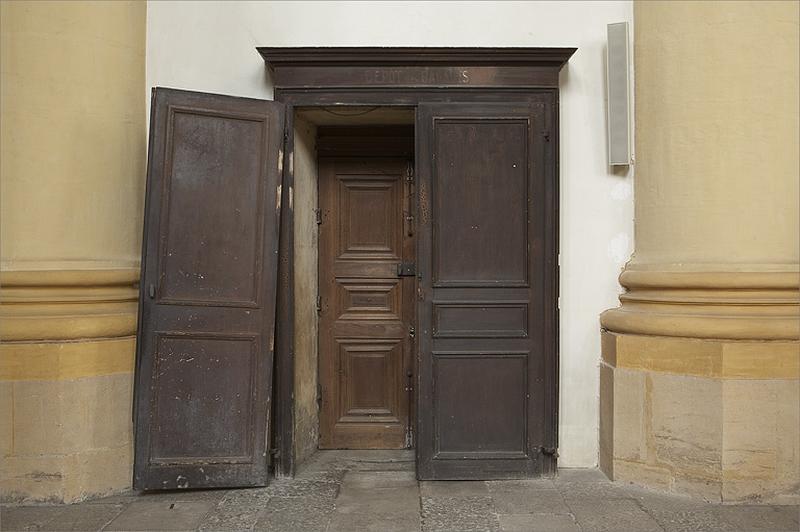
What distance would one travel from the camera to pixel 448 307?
462cm

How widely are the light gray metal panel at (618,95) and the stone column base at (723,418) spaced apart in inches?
50.7

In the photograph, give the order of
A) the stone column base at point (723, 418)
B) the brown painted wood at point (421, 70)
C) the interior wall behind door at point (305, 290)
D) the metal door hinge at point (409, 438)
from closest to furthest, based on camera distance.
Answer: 1. the stone column base at point (723, 418)
2. the brown painted wood at point (421, 70)
3. the interior wall behind door at point (305, 290)
4. the metal door hinge at point (409, 438)

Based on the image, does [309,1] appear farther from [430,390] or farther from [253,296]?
[430,390]

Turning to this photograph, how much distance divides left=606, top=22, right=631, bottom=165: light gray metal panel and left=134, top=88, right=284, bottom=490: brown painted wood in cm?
227

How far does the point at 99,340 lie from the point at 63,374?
28cm

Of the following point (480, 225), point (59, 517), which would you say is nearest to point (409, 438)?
point (480, 225)

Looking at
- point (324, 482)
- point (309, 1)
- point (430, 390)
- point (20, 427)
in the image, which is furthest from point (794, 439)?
point (20, 427)

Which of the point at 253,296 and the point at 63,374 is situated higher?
the point at 253,296

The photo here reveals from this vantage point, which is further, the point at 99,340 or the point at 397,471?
the point at 397,471

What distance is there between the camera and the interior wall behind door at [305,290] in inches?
195

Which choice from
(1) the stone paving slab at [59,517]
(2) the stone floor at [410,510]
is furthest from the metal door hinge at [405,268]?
(1) the stone paving slab at [59,517]

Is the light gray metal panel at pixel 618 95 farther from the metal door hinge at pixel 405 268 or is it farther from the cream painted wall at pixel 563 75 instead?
the metal door hinge at pixel 405 268

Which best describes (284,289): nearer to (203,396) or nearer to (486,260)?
(203,396)

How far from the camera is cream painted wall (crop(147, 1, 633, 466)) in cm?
476
